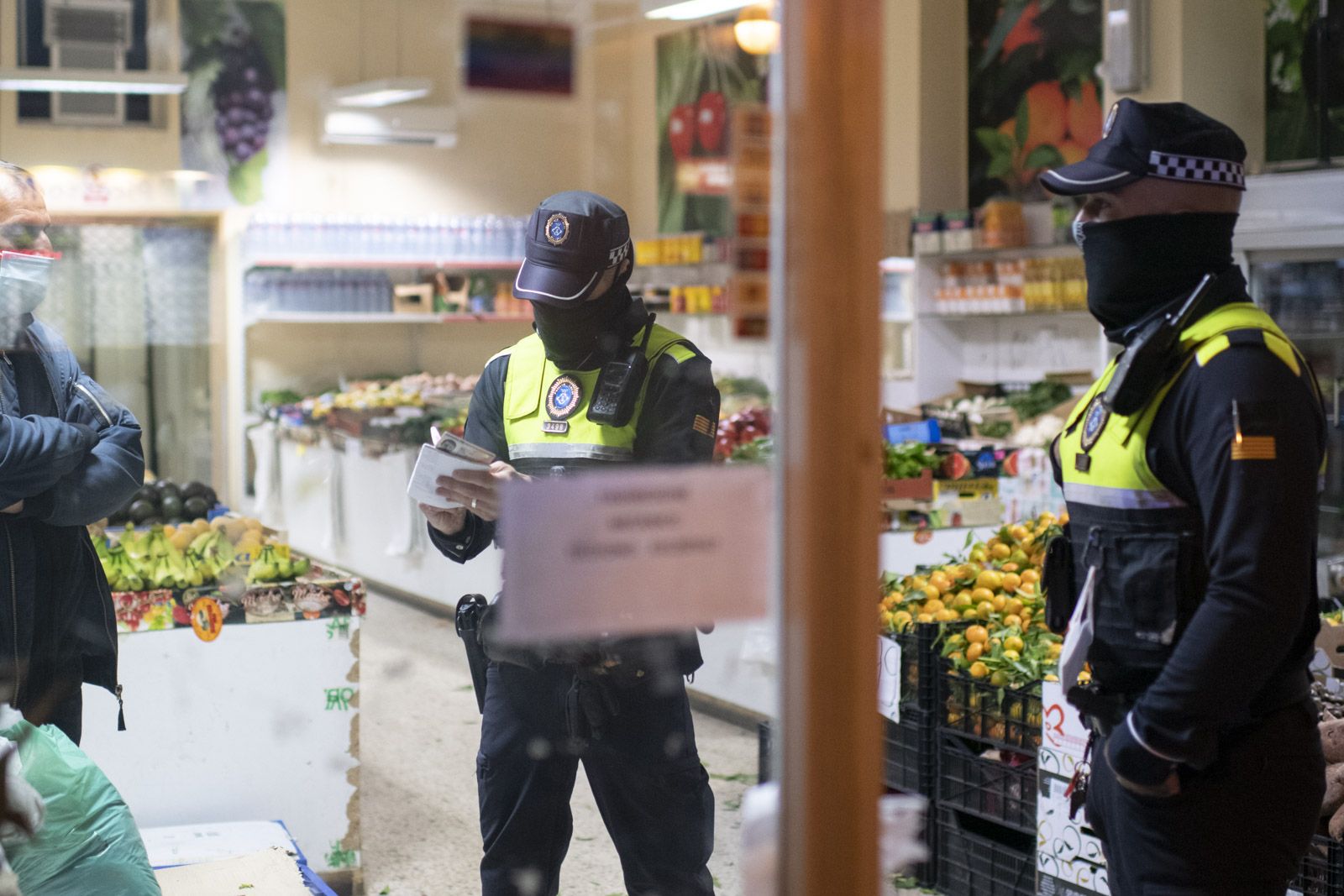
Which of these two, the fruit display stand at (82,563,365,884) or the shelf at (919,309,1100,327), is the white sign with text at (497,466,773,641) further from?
the shelf at (919,309,1100,327)

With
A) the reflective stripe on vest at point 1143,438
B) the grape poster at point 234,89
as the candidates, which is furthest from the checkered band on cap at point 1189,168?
the grape poster at point 234,89

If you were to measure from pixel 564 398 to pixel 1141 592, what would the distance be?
782 millimetres

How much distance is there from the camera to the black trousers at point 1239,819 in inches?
59.9

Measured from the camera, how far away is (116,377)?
138 centimetres

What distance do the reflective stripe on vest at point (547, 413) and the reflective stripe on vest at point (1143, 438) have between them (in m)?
0.65

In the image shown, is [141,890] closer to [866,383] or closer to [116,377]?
[116,377]

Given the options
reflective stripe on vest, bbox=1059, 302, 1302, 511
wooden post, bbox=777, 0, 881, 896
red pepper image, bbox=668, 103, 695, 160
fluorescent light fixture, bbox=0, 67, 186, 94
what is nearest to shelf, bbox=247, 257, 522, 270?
fluorescent light fixture, bbox=0, 67, 186, 94

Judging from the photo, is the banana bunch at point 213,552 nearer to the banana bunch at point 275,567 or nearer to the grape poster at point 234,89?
the banana bunch at point 275,567

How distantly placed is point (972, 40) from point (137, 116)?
610 cm

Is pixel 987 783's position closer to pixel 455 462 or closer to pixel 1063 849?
pixel 1063 849

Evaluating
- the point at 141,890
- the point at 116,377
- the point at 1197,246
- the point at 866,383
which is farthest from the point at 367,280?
the point at 866,383

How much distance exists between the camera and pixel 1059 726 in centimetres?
255

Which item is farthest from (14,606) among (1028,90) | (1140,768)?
(1028,90)

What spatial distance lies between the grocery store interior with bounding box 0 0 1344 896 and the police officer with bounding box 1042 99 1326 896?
42 centimetres
